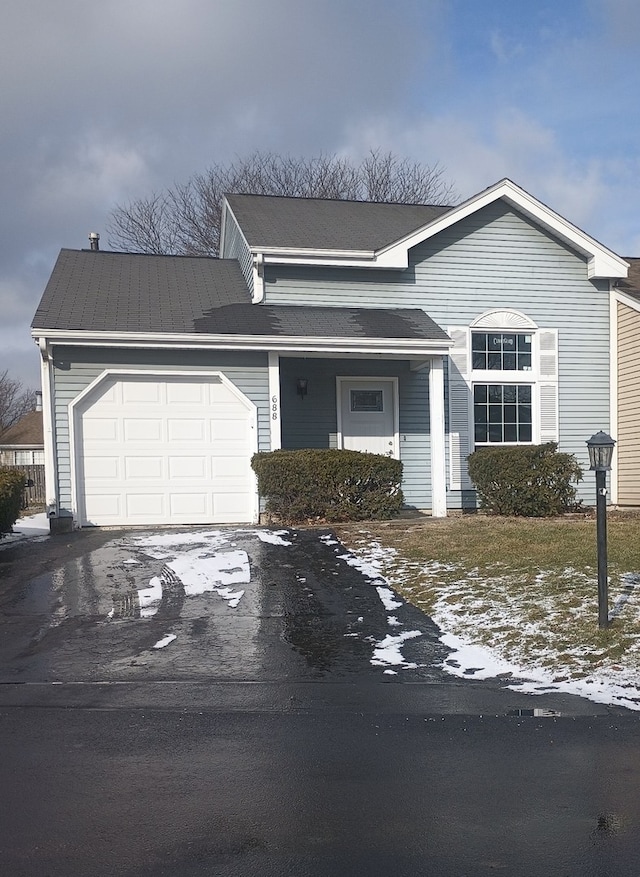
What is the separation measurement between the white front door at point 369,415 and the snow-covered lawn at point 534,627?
585 cm

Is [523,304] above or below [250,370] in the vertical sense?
above

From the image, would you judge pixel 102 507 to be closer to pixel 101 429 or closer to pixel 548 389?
pixel 101 429

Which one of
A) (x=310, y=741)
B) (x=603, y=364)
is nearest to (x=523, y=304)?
(x=603, y=364)

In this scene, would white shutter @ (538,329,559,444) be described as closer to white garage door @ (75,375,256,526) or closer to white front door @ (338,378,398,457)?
white front door @ (338,378,398,457)

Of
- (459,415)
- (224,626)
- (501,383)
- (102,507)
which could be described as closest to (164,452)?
(102,507)

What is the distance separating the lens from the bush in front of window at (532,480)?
1216 centimetres

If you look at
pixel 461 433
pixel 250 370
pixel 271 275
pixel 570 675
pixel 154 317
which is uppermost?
pixel 271 275

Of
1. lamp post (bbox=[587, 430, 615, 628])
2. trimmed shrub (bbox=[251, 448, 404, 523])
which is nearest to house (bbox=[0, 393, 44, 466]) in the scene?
trimmed shrub (bbox=[251, 448, 404, 523])

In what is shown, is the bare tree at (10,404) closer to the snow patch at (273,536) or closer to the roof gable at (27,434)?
the roof gable at (27,434)

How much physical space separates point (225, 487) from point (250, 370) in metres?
1.95

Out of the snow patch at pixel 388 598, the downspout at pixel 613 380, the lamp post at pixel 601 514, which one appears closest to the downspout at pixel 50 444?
the snow patch at pixel 388 598

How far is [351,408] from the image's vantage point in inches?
554

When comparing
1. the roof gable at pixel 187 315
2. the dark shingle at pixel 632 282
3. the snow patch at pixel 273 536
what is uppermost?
the dark shingle at pixel 632 282

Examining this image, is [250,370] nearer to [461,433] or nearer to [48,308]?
[48,308]
